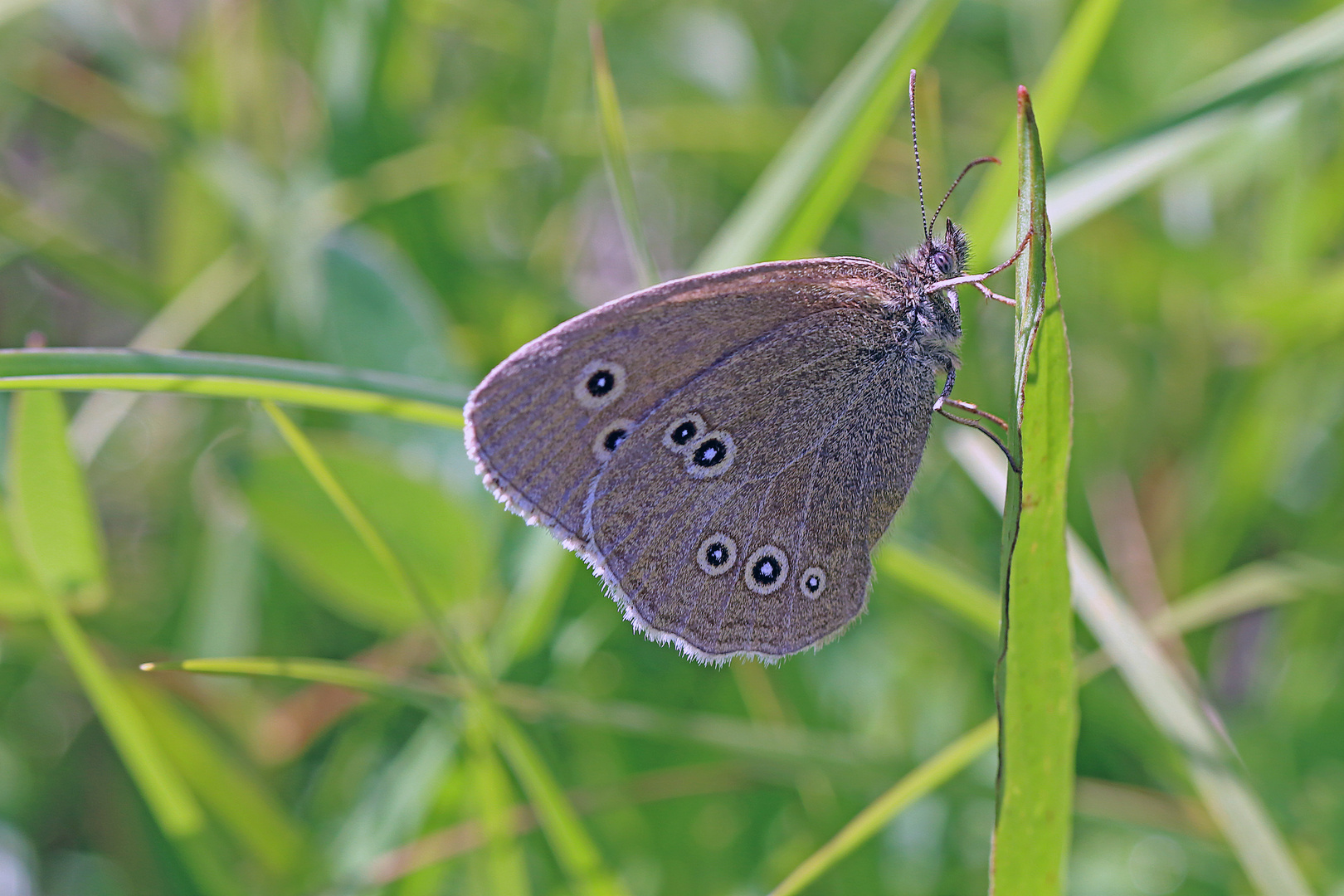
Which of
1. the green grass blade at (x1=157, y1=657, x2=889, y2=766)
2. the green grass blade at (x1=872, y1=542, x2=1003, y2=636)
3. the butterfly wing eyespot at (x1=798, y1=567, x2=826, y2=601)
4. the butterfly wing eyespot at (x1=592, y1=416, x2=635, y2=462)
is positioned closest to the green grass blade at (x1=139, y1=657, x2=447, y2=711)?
the green grass blade at (x1=157, y1=657, x2=889, y2=766)

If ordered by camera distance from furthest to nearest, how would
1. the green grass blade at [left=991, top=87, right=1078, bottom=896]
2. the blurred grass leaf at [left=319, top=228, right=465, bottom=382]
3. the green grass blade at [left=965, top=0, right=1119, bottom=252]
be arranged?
the blurred grass leaf at [left=319, top=228, right=465, bottom=382]
the green grass blade at [left=965, top=0, right=1119, bottom=252]
the green grass blade at [left=991, top=87, right=1078, bottom=896]

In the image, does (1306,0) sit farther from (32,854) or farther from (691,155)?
(32,854)

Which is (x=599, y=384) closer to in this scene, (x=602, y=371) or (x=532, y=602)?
(x=602, y=371)

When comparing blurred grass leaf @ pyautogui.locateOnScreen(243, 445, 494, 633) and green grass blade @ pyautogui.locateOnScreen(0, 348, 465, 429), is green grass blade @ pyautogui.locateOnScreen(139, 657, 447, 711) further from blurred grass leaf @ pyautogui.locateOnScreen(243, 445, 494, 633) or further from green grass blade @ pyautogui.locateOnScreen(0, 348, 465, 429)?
green grass blade @ pyautogui.locateOnScreen(0, 348, 465, 429)

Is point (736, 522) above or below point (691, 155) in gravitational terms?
below

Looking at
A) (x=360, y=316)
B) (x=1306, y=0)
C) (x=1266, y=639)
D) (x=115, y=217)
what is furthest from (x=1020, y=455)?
(x=115, y=217)

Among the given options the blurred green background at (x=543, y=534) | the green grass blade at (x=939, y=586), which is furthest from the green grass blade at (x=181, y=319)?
the green grass blade at (x=939, y=586)

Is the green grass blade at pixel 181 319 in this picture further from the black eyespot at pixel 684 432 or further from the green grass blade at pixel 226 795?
the black eyespot at pixel 684 432

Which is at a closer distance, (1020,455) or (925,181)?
(1020,455)
